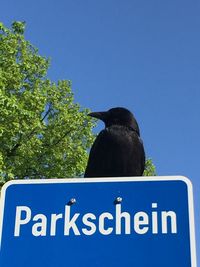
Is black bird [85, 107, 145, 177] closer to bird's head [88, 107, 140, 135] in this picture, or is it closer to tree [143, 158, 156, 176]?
bird's head [88, 107, 140, 135]

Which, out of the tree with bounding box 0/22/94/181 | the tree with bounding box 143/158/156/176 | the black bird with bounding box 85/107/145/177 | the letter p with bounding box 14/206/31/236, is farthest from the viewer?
the tree with bounding box 143/158/156/176

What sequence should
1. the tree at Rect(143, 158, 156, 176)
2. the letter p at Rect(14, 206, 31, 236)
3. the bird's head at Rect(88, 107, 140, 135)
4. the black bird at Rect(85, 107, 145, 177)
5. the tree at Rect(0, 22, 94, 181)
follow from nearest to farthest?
the letter p at Rect(14, 206, 31, 236)
the black bird at Rect(85, 107, 145, 177)
the bird's head at Rect(88, 107, 140, 135)
the tree at Rect(0, 22, 94, 181)
the tree at Rect(143, 158, 156, 176)

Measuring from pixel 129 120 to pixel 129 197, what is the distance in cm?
177

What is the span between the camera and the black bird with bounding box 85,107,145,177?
12.7 feet

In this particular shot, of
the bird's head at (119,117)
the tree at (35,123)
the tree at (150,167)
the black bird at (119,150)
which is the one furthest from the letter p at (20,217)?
the tree at (150,167)

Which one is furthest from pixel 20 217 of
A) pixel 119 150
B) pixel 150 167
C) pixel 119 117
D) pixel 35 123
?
pixel 150 167

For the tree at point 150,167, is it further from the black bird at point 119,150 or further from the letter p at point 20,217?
the letter p at point 20,217

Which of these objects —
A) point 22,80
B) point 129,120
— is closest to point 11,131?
point 22,80

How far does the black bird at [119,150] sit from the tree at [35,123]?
10.1 metres

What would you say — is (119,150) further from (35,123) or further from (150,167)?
(150,167)

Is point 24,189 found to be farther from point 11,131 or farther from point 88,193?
point 11,131

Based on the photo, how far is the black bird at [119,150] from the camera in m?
3.86

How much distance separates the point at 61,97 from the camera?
18.5 metres

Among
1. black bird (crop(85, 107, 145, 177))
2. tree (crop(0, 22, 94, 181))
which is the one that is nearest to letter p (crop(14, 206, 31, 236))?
black bird (crop(85, 107, 145, 177))
